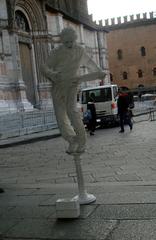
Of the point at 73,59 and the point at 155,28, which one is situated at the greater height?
the point at 155,28

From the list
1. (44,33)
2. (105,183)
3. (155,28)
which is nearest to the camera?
(105,183)

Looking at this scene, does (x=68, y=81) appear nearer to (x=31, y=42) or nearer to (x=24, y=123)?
(x=24, y=123)

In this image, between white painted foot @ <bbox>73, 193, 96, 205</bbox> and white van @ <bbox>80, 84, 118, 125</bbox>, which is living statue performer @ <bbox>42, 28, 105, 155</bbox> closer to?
white painted foot @ <bbox>73, 193, 96, 205</bbox>

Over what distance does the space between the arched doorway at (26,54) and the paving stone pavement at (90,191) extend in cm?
2029

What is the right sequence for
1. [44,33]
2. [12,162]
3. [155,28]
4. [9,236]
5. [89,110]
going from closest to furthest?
[9,236], [12,162], [89,110], [44,33], [155,28]

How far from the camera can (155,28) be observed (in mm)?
82750

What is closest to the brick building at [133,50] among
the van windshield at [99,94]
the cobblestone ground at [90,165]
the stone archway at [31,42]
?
the stone archway at [31,42]

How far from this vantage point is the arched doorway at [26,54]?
3092 centimetres

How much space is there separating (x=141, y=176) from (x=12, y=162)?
4.65 meters

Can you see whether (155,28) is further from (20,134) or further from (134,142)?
(134,142)

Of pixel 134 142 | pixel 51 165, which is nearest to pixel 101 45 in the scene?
pixel 134 142

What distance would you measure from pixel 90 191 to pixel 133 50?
7976cm

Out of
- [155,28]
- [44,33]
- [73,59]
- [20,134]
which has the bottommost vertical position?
[20,134]

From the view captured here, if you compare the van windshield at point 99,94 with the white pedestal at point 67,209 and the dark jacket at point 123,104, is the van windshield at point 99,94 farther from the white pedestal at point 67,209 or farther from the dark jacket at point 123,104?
the white pedestal at point 67,209
